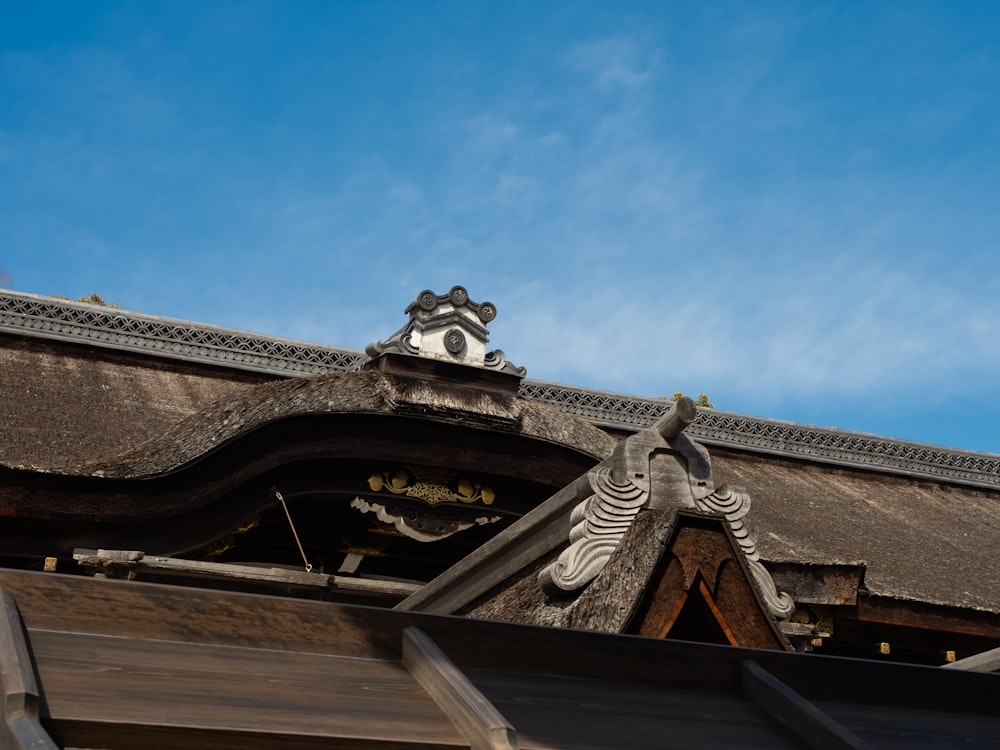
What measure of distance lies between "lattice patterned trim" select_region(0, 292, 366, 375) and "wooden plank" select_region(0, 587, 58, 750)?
267 inches

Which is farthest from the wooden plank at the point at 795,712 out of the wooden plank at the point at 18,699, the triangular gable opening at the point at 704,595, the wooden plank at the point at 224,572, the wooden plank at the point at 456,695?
the wooden plank at the point at 224,572

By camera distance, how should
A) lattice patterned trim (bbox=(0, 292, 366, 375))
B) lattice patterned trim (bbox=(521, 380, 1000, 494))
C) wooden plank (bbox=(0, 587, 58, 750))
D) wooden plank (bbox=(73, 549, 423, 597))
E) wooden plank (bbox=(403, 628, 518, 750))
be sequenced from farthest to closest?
1. lattice patterned trim (bbox=(521, 380, 1000, 494))
2. lattice patterned trim (bbox=(0, 292, 366, 375))
3. wooden plank (bbox=(73, 549, 423, 597))
4. wooden plank (bbox=(403, 628, 518, 750))
5. wooden plank (bbox=(0, 587, 58, 750))

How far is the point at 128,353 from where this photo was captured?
8.32 m

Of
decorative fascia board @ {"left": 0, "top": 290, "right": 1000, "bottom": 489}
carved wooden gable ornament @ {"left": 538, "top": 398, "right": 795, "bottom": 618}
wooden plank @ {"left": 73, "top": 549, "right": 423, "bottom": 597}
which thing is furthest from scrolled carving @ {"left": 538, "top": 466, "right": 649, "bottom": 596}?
decorative fascia board @ {"left": 0, "top": 290, "right": 1000, "bottom": 489}

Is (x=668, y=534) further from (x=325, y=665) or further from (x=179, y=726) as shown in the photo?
(x=179, y=726)

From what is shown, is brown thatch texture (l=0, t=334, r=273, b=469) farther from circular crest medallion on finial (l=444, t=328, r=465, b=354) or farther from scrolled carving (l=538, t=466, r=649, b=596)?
scrolled carving (l=538, t=466, r=649, b=596)

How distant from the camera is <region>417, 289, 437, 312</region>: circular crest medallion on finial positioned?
6.10 metres

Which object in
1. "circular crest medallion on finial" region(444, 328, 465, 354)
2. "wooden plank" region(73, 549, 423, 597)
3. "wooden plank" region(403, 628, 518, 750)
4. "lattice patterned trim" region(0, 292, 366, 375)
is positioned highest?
"lattice patterned trim" region(0, 292, 366, 375)

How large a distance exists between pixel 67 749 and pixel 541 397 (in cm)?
869

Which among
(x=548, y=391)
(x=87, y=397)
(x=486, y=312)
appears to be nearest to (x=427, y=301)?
(x=486, y=312)

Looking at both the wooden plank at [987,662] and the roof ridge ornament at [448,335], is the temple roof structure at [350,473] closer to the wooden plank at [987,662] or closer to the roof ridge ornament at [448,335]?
the roof ridge ornament at [448,335]

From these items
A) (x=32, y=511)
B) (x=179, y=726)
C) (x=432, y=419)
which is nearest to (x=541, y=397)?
(x=432, y=419)

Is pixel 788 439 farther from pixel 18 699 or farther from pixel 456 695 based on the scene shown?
pixel 18 699

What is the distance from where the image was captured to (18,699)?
4.89 feet
